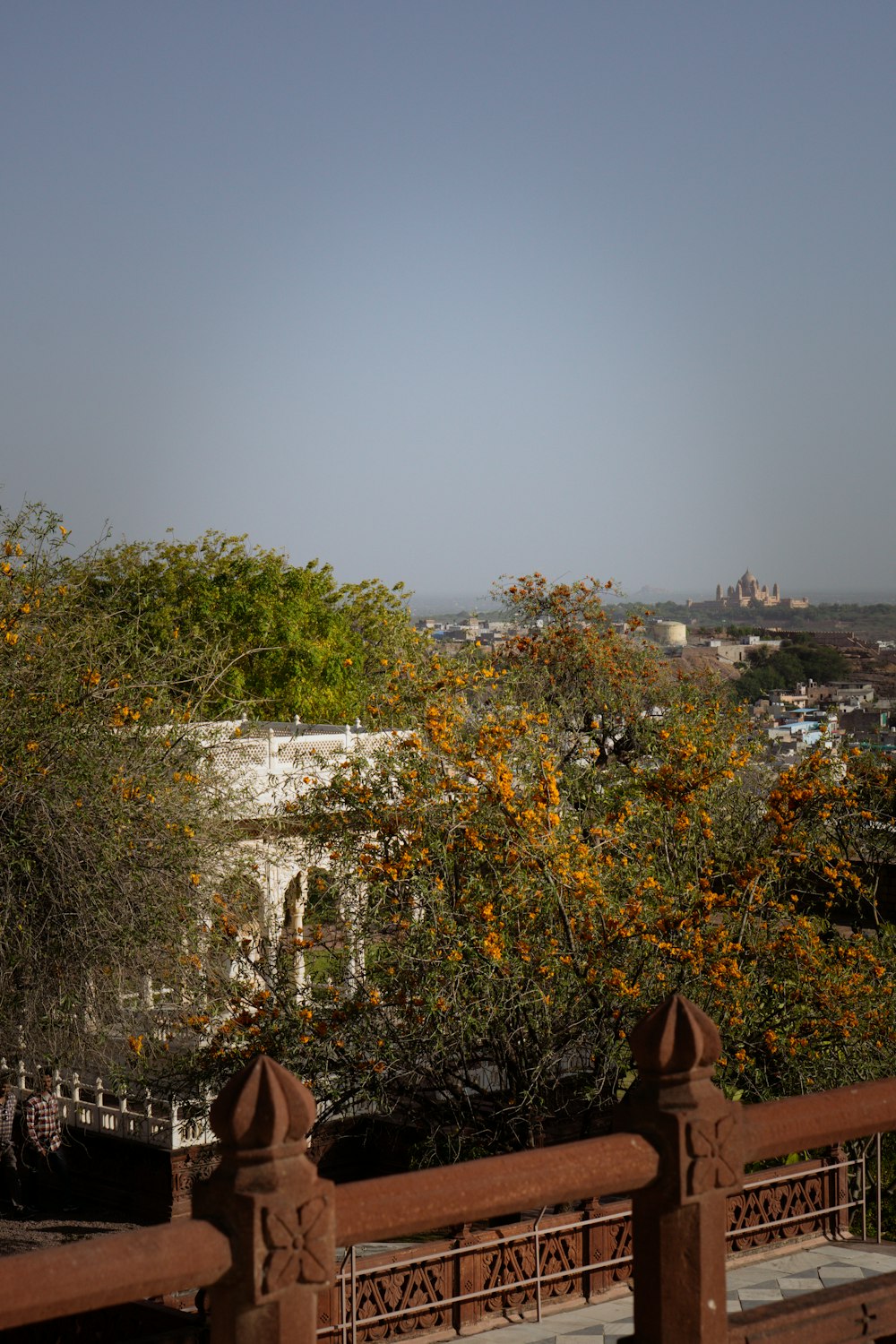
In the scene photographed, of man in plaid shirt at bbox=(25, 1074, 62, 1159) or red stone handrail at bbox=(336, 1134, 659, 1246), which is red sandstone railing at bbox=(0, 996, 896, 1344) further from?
man in plaid shirt at bbox=(25, 1074, 62, 1159)

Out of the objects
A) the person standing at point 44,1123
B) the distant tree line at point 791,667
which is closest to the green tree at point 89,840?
the person standing at point 44,1123

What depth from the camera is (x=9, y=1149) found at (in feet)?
50.2

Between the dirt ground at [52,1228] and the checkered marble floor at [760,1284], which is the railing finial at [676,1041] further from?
the dirt ground at [52,1228]

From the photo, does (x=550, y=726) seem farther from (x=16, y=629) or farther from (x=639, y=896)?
(x=16, y=629)

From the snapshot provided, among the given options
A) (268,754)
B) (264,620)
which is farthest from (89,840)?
(264,620)

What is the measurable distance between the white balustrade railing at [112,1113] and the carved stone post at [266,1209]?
43.2 ft

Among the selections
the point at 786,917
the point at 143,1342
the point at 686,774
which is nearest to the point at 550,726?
the point at 686,774

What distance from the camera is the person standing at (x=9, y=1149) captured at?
15250mm

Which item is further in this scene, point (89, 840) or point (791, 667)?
point (791, 667)

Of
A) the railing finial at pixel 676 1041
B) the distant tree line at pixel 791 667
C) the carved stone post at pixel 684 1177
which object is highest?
the railing finial at pixel 676 1041

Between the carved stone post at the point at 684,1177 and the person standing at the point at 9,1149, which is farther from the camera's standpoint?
the person standing at the point at 9,1149

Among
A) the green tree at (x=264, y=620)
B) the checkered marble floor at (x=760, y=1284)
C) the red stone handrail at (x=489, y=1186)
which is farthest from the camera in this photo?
the green tree at (x=264, y=620)

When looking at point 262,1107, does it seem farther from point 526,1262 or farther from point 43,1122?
point 43,1122

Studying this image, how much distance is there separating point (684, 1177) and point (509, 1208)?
0.28 metres
